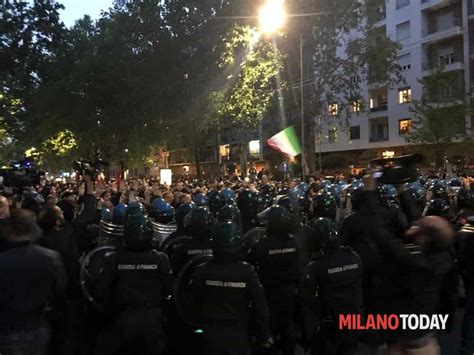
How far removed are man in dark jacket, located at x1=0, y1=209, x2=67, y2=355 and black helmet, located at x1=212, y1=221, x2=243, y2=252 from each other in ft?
3.98

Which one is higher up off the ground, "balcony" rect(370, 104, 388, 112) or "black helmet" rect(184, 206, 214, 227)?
"balcony" rect(370, 104, 388, 112)

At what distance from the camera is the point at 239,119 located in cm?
2606

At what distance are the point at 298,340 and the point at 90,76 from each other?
2137 centimetres

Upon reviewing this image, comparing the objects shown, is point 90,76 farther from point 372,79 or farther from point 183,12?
point 372,79

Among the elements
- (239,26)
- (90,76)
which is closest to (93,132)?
(90,76)

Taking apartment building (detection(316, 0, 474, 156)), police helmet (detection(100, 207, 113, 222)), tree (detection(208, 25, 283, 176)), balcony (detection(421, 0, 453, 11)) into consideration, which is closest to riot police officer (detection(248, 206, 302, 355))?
police helmet (detection(100, 207, 113, 222))

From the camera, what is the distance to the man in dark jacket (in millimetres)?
3701

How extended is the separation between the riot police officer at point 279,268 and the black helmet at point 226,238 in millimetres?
977

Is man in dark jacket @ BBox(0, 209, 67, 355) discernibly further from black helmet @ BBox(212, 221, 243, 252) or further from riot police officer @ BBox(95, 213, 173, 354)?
black helmet @ BBox(212, 221, 243, 252)

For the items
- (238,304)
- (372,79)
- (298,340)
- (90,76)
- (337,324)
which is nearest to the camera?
(238,304)

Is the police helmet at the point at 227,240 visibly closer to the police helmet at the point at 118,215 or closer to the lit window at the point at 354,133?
the police helmet at the point at 118,215

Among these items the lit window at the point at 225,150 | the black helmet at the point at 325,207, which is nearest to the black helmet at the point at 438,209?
the black helmet at the point at 325,207

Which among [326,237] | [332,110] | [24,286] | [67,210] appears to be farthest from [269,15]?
[24,286]

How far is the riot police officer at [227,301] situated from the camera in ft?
12.8
